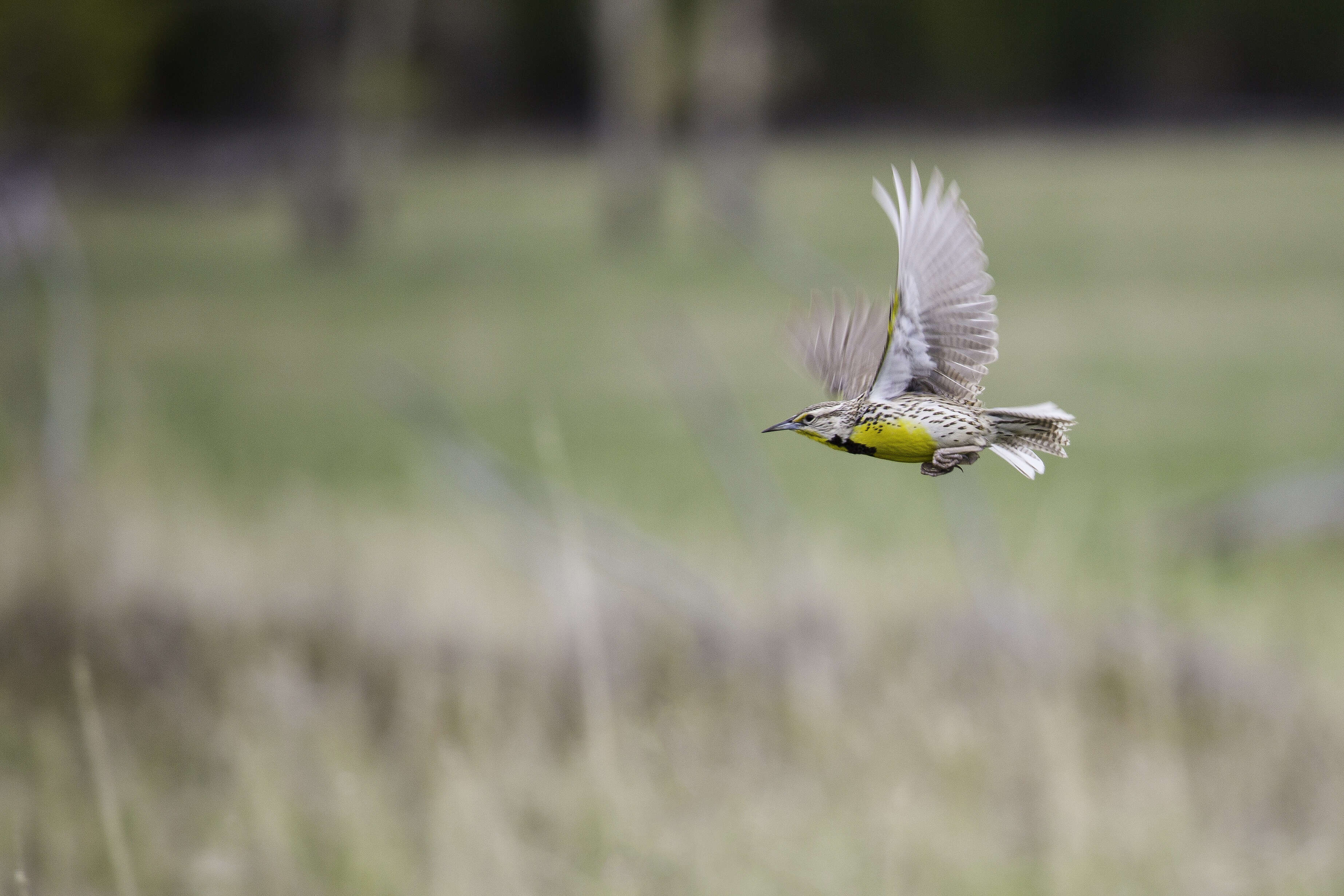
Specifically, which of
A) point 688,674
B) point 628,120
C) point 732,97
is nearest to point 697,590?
point 688,674

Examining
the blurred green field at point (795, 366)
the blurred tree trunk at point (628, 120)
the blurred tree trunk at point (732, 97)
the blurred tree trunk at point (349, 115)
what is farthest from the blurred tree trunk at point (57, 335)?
the blurred tree trunk at point (628, 120)

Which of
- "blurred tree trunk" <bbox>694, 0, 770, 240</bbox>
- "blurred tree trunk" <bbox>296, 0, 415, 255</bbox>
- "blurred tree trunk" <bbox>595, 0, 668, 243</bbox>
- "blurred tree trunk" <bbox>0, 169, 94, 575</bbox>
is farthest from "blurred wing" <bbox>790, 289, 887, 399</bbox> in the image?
"blurred tree trunk" <bbox>595, 0, 668, 243</bbox>

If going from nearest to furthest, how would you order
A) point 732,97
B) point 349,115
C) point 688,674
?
point 688,674 → point 349,115 → point 732,97

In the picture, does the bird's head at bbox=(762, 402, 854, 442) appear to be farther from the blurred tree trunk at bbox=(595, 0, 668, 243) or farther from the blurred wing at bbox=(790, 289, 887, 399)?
the blurred tree trunk at bbox=(595, 0, 668, 243)

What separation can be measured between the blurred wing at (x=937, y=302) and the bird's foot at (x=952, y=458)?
0.02 m

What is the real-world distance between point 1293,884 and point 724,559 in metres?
2.81

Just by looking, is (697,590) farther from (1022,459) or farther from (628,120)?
(628,120)

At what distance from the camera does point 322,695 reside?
326 centimetres

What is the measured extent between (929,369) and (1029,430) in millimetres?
41

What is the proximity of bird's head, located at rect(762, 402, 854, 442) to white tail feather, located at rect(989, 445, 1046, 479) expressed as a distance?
38 millimetres

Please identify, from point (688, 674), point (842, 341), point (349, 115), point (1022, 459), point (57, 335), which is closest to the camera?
point (1022, 459)

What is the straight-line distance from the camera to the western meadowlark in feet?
0.80

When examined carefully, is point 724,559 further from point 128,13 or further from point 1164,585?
point 128,13

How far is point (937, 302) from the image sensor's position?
0.91 feet
